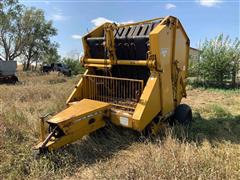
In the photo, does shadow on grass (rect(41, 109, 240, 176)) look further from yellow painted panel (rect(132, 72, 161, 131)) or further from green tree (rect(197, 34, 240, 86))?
green tree (rect(197, 34, 240, 86))

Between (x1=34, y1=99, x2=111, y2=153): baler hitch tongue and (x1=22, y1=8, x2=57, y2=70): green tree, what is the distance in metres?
32.7

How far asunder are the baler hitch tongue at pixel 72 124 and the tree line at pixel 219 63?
10349mm

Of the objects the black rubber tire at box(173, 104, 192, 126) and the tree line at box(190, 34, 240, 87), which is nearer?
the black rubber tire at box(173, 104, 192, 126)

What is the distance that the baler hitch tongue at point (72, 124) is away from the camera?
11.9 feet

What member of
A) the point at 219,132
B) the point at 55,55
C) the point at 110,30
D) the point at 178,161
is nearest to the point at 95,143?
the point at 178,161

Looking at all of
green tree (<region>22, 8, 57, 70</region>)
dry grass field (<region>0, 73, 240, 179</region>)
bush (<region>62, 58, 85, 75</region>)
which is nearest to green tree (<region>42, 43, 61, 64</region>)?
green tree (<region>22, 8, 57, 70</region>)

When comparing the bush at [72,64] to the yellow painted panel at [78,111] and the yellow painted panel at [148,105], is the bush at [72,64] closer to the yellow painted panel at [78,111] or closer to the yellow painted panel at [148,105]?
the yellow painted panel at [78,111]

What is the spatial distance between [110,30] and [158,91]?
1.45m

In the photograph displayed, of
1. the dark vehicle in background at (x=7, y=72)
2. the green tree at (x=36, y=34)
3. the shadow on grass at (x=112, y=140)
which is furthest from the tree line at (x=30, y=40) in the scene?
the shadow on grass at (x=112, y=140)

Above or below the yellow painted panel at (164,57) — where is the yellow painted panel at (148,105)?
below

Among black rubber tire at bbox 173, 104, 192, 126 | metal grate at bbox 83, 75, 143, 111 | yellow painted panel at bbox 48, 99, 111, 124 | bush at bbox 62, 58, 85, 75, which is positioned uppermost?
bush at bbox 62, 58, 85, 75

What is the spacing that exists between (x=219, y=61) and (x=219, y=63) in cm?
10

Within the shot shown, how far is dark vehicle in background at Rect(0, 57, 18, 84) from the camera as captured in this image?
15.9m

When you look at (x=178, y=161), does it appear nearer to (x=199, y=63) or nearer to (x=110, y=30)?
(x=110, y=30)
